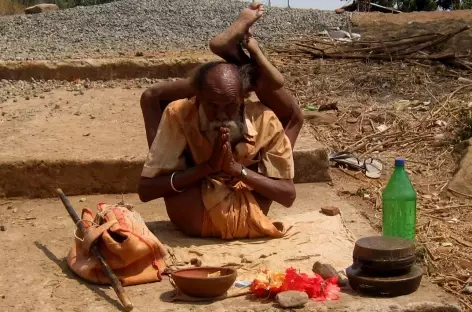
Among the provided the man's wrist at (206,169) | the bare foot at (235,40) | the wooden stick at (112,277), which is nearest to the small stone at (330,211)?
the man's wrist at (206,169)

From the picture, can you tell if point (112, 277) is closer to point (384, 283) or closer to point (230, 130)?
point (230, 130)

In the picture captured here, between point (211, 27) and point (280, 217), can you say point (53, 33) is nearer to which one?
point (211, 27)

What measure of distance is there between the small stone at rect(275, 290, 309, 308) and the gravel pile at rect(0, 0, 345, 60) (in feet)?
20.7

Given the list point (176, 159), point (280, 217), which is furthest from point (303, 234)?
point (176, 159)

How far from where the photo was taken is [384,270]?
11.5 feet

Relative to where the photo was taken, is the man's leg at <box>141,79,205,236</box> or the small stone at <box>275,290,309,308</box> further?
the man's leg at <box>141,79,205,236</box>

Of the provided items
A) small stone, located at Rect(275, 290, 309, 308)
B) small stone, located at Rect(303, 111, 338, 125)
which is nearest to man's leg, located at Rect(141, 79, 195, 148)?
small stone, located at Rect(275, 290, 309, 308)

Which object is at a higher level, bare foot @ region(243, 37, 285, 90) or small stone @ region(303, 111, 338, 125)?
bare foot @ region(243, 37, 285, 90)

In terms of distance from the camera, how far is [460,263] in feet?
14.5

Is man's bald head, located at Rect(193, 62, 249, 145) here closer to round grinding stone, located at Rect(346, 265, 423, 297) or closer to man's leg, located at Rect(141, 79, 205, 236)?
man's leg, located at Rect(141, 79, 205, 236)

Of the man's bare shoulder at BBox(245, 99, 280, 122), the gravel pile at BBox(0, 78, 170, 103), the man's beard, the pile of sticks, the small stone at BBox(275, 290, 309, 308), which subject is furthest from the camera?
the pile of sticks

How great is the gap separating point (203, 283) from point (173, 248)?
27.9 inches

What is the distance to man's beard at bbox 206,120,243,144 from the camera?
4012 millimetres

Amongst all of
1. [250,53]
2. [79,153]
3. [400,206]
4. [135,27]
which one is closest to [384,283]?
[400,206]
